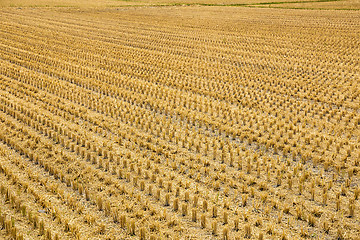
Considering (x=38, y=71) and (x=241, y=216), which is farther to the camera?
(x=38, y=71)

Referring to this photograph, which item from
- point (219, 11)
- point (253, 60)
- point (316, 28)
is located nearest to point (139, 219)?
point (253, 60)

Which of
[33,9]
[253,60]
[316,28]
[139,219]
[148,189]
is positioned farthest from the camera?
[33,9]

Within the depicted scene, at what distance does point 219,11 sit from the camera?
3991cm

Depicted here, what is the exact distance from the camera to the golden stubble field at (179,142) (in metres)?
6.27

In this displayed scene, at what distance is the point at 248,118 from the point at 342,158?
309 cm

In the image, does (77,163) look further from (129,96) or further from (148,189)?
(129,96)

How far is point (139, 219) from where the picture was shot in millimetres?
6289

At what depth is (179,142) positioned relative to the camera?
938cm

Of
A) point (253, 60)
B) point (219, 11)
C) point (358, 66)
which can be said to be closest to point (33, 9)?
point (219, 11)

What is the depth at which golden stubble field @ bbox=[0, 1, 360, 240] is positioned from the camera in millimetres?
6273

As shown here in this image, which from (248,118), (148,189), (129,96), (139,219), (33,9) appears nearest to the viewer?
(139,219)

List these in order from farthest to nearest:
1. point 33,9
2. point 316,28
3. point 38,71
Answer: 1. point 33,9
2. point 316,28
3. point 38,71

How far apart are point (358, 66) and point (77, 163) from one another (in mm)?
13644

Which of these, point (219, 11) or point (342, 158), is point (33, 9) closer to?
point (219, 11)
